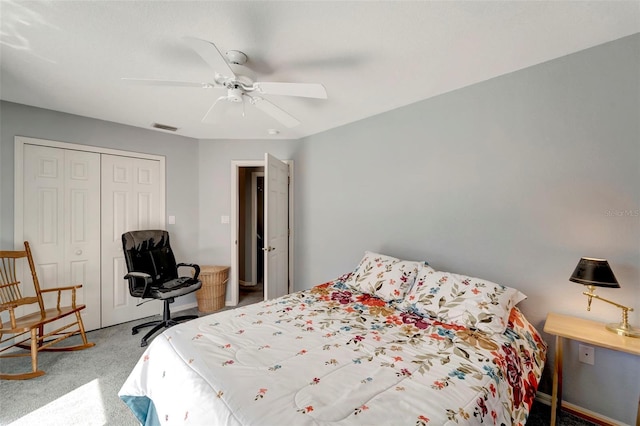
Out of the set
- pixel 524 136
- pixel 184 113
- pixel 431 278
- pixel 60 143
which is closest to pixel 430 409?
pixel 431 278

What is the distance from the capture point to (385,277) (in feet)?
7.45

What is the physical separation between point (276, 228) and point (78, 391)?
2.24 m

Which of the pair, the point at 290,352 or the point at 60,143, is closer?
the point at 290,352

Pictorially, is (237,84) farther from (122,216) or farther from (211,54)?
(122,216)

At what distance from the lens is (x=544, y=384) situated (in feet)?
6.26

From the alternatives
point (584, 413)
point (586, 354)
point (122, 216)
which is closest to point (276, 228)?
point (122, 216)

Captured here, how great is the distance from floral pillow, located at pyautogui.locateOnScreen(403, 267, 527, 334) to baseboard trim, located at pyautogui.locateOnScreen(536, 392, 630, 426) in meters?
0.73

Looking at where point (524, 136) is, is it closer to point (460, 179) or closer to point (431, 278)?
point (460, 179)

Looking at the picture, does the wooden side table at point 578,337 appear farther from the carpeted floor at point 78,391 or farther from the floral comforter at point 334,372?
the carpeted floor at point 78,391

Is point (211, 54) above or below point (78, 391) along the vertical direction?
above

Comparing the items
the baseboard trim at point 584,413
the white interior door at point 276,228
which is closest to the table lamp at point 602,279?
the baseboard trim at point 584,413

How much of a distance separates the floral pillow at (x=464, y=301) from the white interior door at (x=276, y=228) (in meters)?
1.70

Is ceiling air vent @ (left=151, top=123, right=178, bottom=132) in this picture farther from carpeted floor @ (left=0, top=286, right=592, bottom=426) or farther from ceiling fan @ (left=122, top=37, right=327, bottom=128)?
carpeted floor @ (left=0, top=286, right=592, bottom=426)

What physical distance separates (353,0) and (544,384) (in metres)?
2.78
